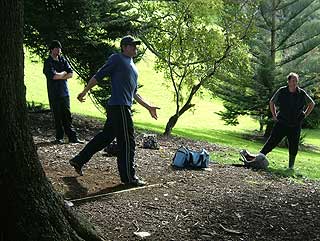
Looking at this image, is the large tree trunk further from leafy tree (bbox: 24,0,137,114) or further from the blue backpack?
leafy tree (bbox: 24,0,137,114)

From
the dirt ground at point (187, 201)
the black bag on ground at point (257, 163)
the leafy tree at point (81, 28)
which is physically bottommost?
the dirt ground at point (187, 201)

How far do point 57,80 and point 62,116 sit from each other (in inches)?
29.2

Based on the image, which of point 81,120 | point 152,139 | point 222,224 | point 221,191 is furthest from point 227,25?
point 222,224

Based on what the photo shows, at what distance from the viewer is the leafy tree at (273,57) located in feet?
91.9

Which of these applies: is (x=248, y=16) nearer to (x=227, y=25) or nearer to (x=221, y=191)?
(x=227, y=25)

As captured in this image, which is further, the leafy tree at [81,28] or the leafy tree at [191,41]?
the leafy tree at [191,41]

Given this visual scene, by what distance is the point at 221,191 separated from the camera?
787 cm

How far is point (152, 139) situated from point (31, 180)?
25.0ft

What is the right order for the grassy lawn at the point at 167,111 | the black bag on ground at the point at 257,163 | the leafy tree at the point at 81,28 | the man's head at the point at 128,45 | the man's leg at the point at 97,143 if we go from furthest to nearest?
the grassy lawn at the point at 167,111 → the leafy tree at the point at 81,28 → the black bag on ground at the point at 257,163 → the man's leg at the point at 97,143 → the man's head at the point at 128,45

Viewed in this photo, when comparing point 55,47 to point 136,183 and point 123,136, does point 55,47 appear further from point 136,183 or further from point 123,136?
point 136,183

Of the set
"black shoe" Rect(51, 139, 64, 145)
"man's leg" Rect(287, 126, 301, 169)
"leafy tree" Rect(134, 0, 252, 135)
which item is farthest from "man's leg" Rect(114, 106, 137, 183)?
"leafy tree" Rect(134, 0, 252, 135)

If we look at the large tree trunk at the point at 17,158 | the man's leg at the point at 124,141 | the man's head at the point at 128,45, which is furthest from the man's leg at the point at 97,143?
the large tree trunk at the point at 17,158

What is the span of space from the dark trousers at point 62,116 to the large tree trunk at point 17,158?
6.89 meters

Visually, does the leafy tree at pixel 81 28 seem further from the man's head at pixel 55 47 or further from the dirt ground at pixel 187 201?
the dirt ground at pixel 187 201
